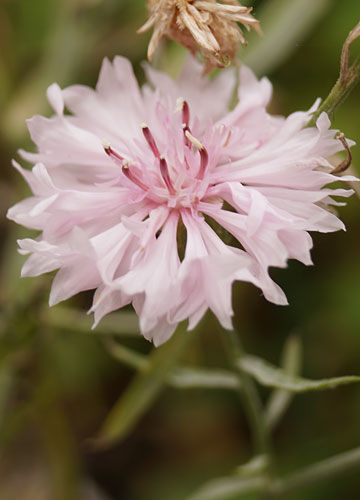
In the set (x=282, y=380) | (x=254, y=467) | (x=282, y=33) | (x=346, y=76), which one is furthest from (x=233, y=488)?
(x=282, y=33)

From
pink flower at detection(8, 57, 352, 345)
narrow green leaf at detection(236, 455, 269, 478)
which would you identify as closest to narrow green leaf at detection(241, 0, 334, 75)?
pink flower at detection(8, 57, 352, 345)

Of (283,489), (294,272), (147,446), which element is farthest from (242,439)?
(283,489)

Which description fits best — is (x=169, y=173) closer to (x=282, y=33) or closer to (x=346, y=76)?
(x=346, y=76)

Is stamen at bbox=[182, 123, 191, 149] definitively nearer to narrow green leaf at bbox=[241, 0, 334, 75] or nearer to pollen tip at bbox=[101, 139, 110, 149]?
pollen tip at bbox=[101, 139, 110, 149]

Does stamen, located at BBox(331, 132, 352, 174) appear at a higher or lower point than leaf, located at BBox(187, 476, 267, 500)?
higher

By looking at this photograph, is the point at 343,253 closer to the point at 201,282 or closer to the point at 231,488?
the point at 231,488
